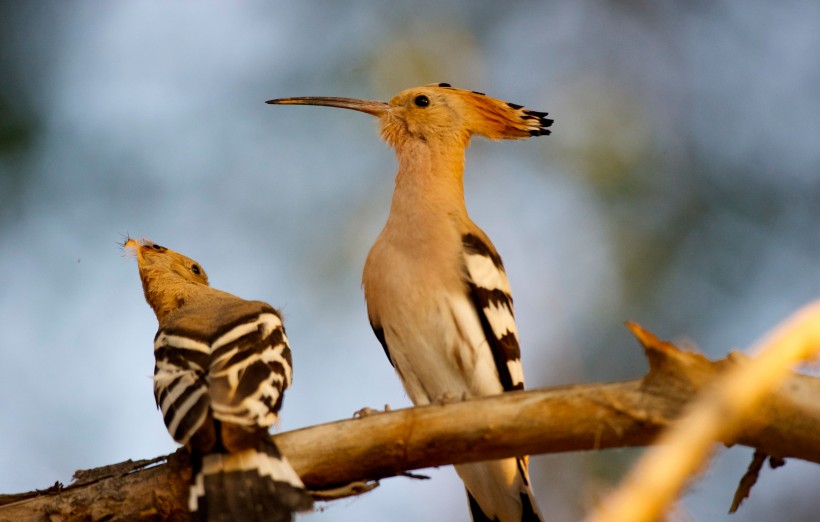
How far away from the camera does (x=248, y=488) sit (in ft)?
6.84

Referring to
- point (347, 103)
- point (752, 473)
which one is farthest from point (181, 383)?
point (347, 103)

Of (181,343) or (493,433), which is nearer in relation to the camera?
(493,433)

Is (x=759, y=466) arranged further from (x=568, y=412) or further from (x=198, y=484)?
(x=198, y=484)

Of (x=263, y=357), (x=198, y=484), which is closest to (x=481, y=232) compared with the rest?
(x=263, y=357)

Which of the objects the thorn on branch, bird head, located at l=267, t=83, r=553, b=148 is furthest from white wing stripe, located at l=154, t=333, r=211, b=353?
the thorn on branch

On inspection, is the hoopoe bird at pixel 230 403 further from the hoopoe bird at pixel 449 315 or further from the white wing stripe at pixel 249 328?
the hoopoe bird at pixel 449 315

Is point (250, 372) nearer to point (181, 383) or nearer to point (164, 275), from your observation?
point (181, 383)

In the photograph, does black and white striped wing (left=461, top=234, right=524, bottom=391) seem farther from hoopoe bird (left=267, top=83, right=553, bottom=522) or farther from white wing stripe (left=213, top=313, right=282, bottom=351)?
white wing stripe (left=213, top=313, right=282, bottom=351)

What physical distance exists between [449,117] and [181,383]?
4.67ft

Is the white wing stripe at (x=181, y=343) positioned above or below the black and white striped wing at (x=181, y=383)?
above

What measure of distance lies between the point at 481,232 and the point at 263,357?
2.80 feet

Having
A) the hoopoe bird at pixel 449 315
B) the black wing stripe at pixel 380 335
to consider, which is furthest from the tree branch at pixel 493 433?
the black wing stripe at pixel 380 335

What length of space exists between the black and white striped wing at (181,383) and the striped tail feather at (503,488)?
2.55 ft

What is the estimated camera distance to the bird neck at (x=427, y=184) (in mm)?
2951
